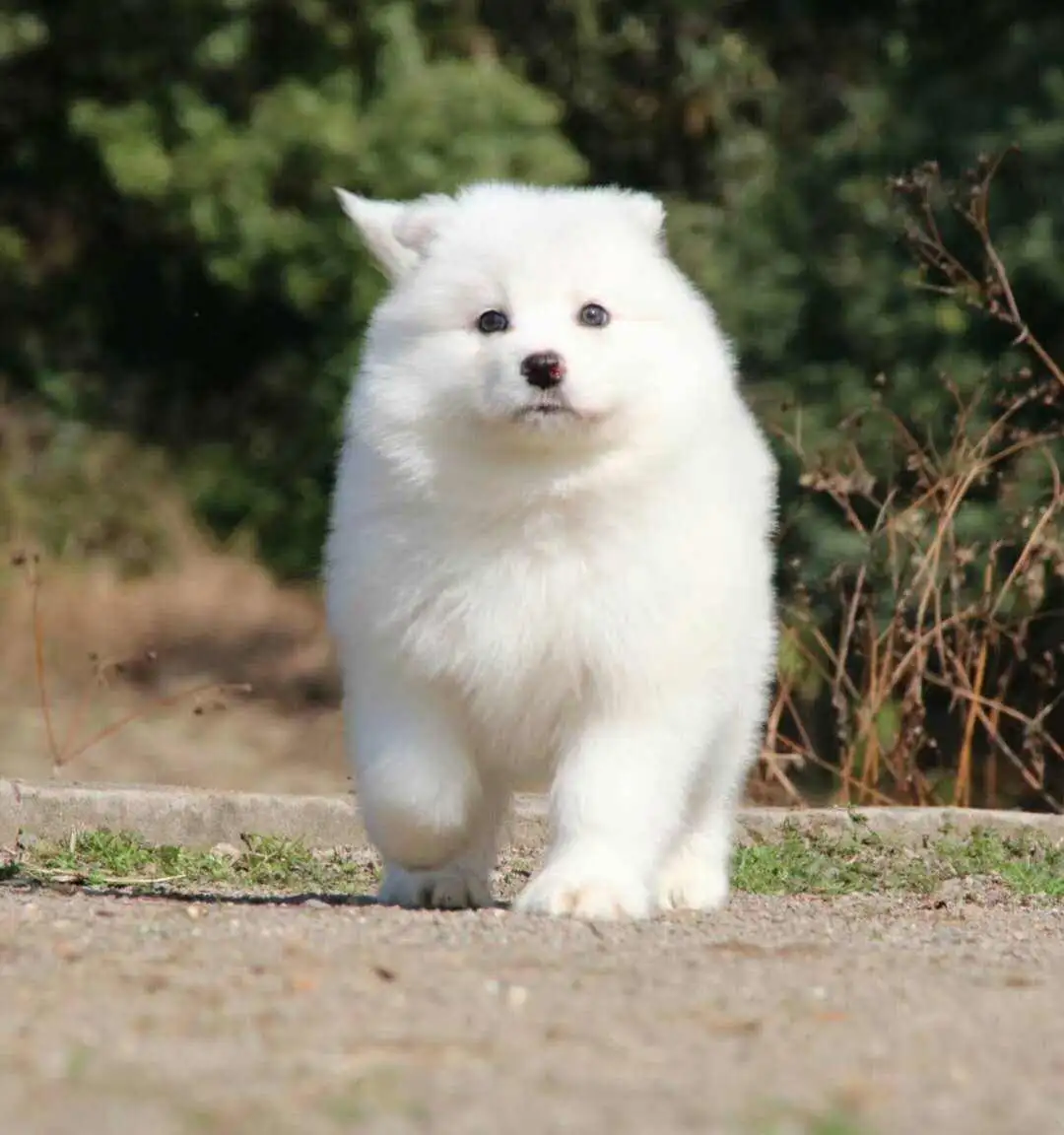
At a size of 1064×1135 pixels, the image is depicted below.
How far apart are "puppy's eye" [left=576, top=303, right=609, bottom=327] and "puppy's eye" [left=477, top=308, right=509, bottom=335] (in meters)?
0.16

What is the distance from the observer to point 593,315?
5.20m

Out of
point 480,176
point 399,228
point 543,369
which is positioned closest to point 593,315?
point 543,369

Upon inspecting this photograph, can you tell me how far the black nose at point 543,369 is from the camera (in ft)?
16.4

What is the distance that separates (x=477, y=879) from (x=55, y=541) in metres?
8.72

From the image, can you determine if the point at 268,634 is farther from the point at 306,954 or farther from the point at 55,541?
the point at 306,954

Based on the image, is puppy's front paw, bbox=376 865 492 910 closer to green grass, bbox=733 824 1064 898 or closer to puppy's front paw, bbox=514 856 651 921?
puppy's front paw, bbox=514 856 651 921

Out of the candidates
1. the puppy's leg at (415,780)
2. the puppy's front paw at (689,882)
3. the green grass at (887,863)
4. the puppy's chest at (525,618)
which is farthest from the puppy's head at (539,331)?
the green grass at (887,863)

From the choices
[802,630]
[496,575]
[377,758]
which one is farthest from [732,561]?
[802,630]

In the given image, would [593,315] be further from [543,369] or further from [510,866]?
[510,866]

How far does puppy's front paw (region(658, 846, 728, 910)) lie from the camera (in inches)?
232

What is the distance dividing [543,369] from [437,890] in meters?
1.23

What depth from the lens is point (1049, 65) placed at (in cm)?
1090

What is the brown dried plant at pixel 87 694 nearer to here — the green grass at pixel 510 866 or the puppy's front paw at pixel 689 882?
the green grass at pixel 510 866

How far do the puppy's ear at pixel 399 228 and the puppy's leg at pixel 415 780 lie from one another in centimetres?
94
